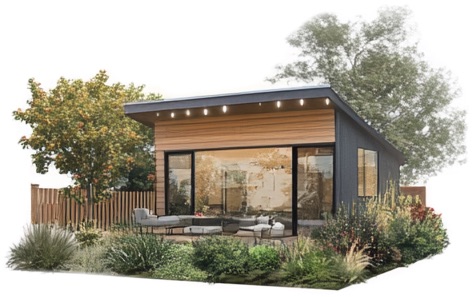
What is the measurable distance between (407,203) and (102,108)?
30.1 ft

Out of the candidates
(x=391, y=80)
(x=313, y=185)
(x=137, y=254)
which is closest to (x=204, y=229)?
(x=313, y=185)

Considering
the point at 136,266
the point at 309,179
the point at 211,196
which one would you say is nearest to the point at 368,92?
the point at 211,196

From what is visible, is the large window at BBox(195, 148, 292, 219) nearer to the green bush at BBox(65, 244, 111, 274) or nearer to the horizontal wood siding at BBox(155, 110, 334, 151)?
the horizontal wood siding at BBox(155, 110, 334, 151)

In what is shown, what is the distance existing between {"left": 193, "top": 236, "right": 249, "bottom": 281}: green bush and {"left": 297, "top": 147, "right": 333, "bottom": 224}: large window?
3.69 meters

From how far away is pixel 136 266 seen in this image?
39.6ft

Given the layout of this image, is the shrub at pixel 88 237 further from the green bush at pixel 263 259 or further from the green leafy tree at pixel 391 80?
the green leafy tree at pixel 391 80

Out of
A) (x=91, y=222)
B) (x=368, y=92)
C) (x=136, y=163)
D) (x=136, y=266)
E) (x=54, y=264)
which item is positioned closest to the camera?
(x=136, y=266)

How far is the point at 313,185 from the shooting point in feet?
49.9

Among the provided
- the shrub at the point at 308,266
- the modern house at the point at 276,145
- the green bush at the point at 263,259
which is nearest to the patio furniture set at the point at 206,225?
the modern house at the point at 276,145

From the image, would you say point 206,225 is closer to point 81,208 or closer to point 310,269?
point 81,208

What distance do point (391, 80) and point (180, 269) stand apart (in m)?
18.5

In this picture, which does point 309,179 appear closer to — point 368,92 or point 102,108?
point 102,108

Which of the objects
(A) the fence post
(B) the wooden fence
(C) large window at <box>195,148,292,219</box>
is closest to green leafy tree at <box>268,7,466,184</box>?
(C) large window at <box>195,148,292,219</box>

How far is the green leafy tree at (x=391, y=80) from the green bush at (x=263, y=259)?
16.5 m
